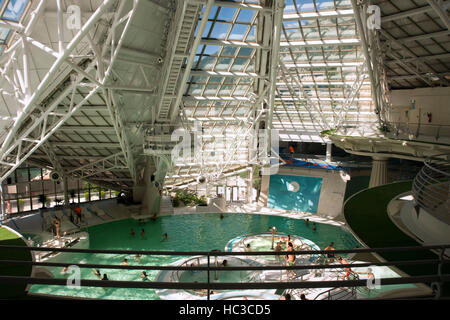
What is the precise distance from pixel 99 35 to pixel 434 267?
13.6 meters

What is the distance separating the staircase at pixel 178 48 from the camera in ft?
44.5

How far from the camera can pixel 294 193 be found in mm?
29922

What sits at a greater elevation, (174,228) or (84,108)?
(84,108)

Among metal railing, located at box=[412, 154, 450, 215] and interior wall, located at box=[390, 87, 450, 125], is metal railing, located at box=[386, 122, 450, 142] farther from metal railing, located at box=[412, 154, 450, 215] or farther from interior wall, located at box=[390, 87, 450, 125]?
metal railing, located at box=[412, 154, 450, 215]

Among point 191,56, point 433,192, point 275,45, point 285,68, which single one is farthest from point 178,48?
point 433,192

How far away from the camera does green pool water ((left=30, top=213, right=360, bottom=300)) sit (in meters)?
19.5

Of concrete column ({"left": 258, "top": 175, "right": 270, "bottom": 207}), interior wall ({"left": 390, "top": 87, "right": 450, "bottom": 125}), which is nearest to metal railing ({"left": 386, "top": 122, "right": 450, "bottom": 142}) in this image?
interior wall ({"left": 390, "top": 87, "right": 450, "bottom": 125})

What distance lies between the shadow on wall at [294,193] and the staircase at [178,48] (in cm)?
1414
